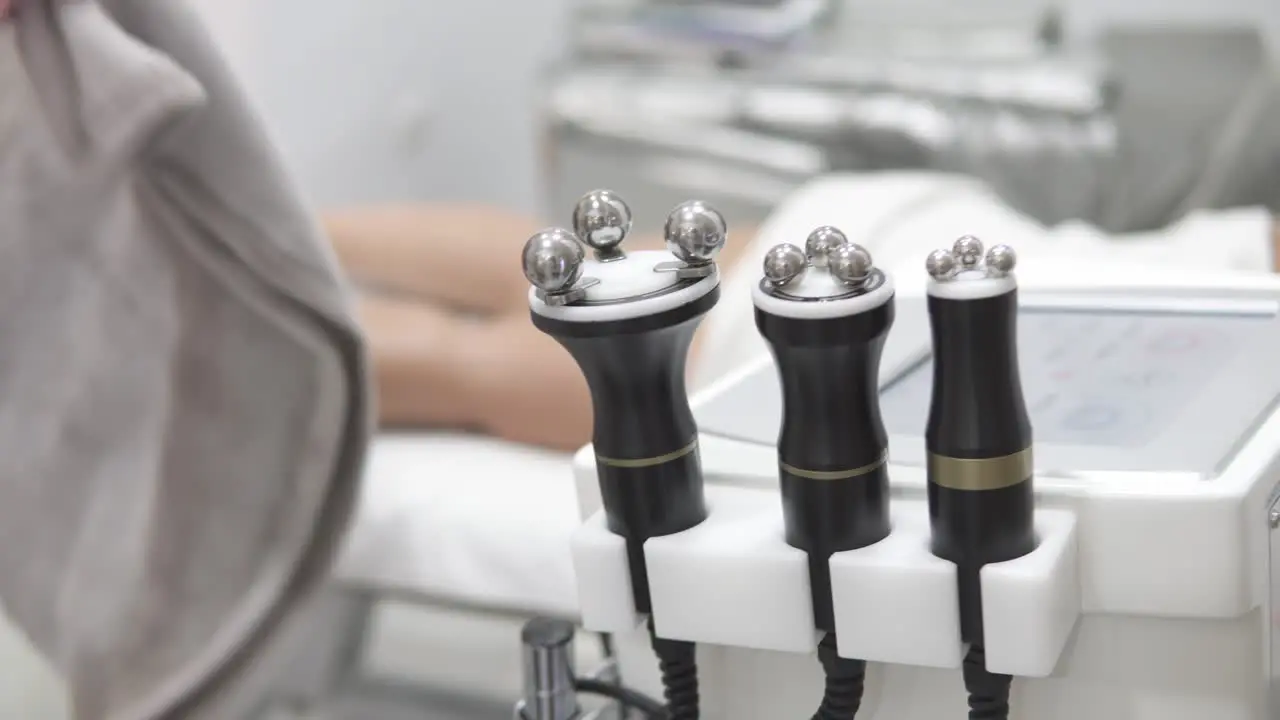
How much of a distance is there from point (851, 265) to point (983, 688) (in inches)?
5.8

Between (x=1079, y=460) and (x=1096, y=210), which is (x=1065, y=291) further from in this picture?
(x=1096, y=210)

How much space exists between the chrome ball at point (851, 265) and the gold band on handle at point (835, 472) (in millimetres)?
61

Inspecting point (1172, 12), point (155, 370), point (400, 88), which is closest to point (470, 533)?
point (155, 370)

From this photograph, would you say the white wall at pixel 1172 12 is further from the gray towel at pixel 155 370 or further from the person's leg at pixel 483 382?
the gray towel at pixel 155 370

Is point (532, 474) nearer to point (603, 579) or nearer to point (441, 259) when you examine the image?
point (441, 259)

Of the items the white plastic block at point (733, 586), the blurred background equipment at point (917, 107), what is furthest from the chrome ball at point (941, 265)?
the blurred background equipment at point (917, 107)

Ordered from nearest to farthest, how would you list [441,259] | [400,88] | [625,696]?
[625,696] → [441,259] → [400,88]

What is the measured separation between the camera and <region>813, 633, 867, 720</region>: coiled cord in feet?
1.41

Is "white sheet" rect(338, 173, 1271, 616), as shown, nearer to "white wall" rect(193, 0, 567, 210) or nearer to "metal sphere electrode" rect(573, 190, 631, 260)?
"metal sphere electrode" rect(573, 190, 631, 260)

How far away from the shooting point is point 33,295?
0.73 m

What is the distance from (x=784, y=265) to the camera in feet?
1.26

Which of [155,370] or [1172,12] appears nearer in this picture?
[155,370]

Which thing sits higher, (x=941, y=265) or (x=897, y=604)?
(x=941, y=265)

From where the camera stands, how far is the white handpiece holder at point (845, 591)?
0.39m
